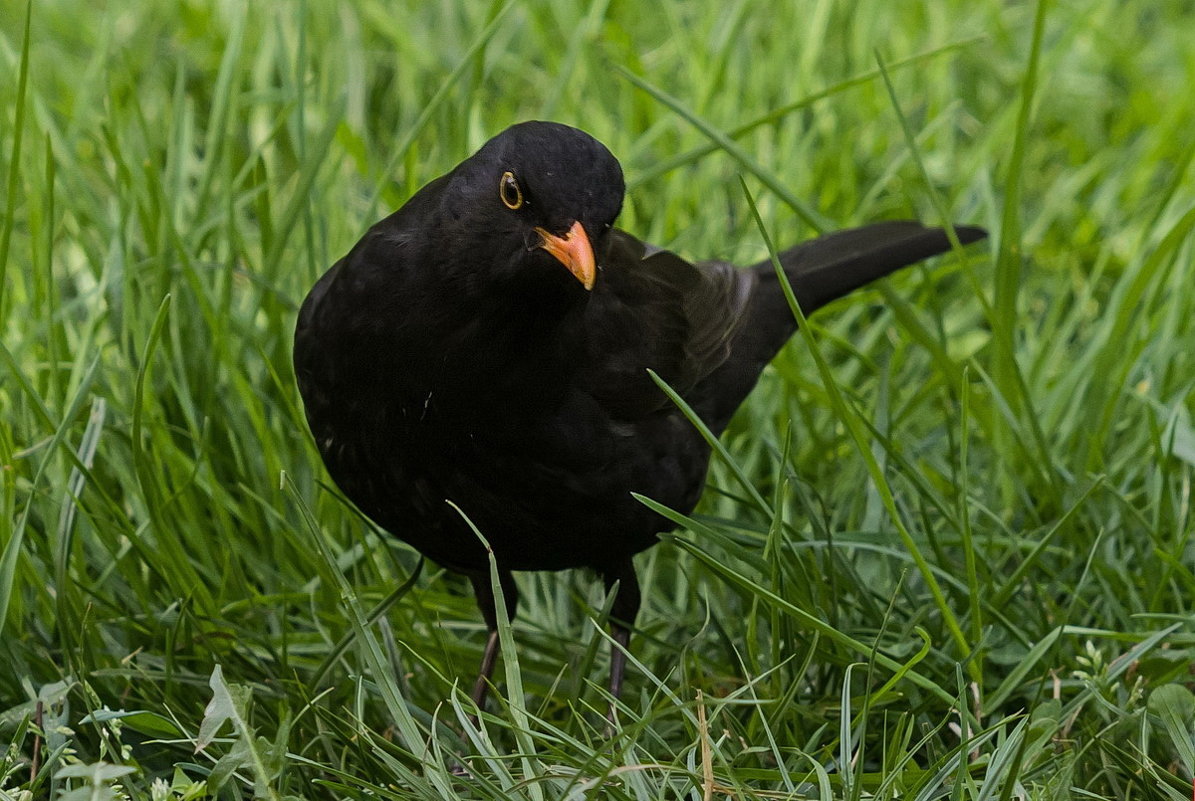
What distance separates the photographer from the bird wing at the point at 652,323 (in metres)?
2.73

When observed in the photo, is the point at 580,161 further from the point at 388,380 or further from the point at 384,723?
the point at 384,723

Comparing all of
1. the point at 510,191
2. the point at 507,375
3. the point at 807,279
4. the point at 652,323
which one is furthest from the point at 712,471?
the point at 510,191

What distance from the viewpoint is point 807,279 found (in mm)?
3516

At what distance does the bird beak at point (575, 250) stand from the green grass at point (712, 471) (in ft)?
1.54

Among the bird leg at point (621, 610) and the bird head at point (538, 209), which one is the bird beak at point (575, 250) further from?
the bird leg at point (621, 610)

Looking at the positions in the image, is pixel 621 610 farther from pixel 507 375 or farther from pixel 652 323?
pixel 507 375

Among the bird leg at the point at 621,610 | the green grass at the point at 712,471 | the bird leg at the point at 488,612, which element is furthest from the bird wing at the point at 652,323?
the bird leg at the point at 488,612

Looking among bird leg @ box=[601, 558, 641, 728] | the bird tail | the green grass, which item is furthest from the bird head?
the bird tail

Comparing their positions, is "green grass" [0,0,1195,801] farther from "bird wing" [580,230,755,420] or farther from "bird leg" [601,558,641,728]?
"bird wing" [580,230,755,420]

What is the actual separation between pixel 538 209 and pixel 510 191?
67mm

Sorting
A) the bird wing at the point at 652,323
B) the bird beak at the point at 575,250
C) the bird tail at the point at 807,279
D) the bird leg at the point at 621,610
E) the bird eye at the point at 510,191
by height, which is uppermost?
the bird eye at the point at 510,191

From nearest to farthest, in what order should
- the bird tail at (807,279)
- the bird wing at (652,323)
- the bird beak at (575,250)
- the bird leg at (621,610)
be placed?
1. the bird beak at (575,250)
2. the bird wing at (652,323)
3. the bird leg at (621,610)
4. the bird tail at (807,279)

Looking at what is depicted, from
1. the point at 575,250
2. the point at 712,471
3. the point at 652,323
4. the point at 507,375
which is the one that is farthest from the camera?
the point at 712,471

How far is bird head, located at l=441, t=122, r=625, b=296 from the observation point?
7.67 ft
